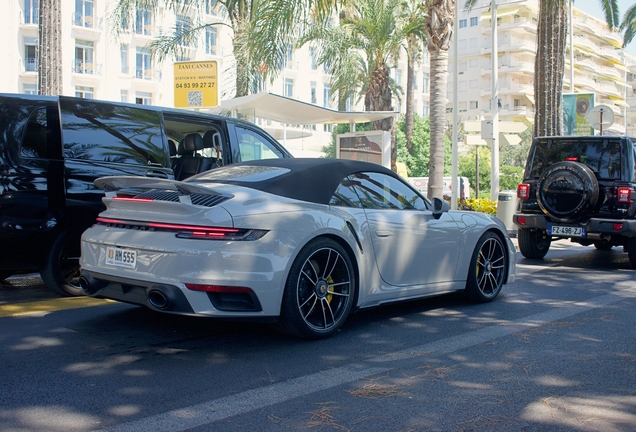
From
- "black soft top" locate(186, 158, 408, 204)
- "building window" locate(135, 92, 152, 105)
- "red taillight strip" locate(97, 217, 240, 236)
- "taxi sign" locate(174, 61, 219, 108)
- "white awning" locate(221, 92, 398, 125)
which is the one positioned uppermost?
"building window" locate(135, 92, 152, 105)

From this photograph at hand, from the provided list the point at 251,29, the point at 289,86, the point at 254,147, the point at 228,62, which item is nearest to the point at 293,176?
the point at 254,147

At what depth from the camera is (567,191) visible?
390 inches

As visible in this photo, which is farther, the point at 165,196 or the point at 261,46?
the point at 261,46

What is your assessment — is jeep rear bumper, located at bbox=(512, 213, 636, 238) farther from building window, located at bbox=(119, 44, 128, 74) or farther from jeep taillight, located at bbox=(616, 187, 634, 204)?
building window, located at bbox=(119, 44, 128, 74)

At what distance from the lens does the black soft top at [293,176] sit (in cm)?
536

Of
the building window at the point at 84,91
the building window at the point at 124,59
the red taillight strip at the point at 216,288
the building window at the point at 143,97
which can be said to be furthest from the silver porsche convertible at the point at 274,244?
the building window at the point at 124,59

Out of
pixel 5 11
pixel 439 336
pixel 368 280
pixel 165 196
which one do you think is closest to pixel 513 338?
pixel 439 336

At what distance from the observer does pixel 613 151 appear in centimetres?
1004

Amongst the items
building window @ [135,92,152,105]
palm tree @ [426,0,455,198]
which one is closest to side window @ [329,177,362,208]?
palm tree @ [426,0,455,198]

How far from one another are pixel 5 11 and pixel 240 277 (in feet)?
154

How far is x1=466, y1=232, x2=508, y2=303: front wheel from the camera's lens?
6840mm

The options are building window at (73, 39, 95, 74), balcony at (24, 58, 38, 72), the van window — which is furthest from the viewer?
building window at (73, 39, 95, 74)

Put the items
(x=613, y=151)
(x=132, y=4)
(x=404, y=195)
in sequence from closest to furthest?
(x=404, y=195), (x=613, y=151), (x=132, y=4)

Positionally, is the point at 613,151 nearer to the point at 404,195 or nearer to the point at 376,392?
the point at 404,195
